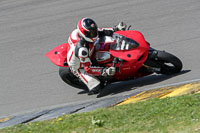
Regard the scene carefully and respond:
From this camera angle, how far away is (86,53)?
8211 millimetres

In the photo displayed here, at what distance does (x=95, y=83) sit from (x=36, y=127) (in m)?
2.33

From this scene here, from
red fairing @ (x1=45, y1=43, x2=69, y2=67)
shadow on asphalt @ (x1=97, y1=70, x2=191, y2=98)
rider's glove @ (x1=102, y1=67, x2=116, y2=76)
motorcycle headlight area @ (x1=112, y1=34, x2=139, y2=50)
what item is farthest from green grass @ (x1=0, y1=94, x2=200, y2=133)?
red fairing @ (x1=45, y1=43, x2=69, y2=67)

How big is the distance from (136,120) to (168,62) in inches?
101

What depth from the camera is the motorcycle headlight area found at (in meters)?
8.30

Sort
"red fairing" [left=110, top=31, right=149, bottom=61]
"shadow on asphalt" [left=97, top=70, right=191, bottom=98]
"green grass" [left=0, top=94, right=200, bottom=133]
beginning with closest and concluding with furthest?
"green grass" [left=0, top=94, right=200, bottom=133] → "red fairing" [left=110, top=31, right=149, bottom=61] → "shadow on asphalt" [left=97, top=70, right=191, bottom=98]

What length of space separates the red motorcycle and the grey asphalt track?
278 millimetres

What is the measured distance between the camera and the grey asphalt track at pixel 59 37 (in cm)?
909

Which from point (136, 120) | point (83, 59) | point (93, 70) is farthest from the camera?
point (93, 70)

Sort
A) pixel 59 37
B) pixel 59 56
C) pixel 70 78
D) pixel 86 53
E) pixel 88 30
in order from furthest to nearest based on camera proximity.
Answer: pixel 59 37 < pixel 70 78 < pixel 59 56 < pixel 86 53 < pixel 88 30

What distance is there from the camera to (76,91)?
939 cm

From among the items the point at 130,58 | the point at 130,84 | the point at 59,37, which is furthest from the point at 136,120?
the point at 59,37

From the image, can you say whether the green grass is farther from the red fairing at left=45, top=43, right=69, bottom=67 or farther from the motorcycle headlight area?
the red fairing at left=45, top=43, right=69, bottom=67

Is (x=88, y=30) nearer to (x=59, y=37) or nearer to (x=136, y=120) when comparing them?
(x=136, y=120)

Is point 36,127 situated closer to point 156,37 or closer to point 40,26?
point 156,37
